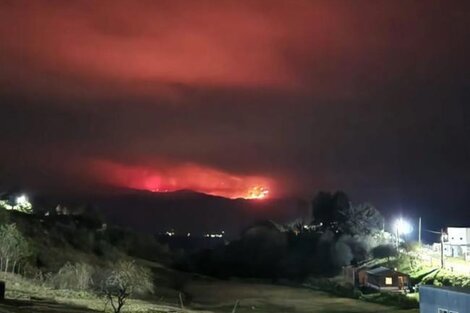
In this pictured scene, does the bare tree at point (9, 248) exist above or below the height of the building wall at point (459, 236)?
below

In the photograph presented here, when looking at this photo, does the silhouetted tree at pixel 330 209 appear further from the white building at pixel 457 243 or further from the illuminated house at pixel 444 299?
the illuminated house at pixel 444 299

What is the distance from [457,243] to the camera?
413 ft

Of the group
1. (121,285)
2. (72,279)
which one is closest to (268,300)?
(72,279)

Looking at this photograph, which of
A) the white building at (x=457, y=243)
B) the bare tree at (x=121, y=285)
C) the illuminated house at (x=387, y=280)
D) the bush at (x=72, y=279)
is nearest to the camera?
the bare tree at (x=121, y=285)

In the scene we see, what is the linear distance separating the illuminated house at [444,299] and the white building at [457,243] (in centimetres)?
8253

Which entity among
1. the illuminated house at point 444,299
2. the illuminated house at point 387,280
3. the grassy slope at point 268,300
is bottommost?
the grassy slope at point 268,300

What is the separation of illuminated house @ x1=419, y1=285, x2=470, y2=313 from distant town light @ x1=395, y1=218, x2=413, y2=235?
3970 inches

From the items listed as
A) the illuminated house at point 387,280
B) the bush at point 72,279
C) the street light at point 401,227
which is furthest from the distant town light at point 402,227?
the bush at point 72,279

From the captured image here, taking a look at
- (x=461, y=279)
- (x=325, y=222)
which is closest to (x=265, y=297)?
(x=461, y=279)

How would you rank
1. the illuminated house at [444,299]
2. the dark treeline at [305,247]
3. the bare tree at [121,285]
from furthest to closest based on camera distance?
the dark treeline at [305,247]
the bare tree at [121,285]
the illuminated house at [444,299]

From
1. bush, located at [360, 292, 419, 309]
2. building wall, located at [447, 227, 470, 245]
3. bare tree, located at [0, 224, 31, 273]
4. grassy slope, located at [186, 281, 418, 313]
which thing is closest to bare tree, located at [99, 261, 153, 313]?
grassy slope, located at [186, 281, 418, 313]

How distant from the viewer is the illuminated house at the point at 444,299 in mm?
32219

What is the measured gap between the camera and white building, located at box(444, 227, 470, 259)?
116500 millimetres

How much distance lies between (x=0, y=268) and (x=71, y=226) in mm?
81303
